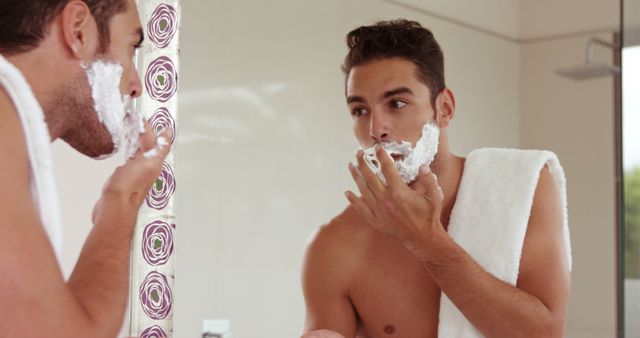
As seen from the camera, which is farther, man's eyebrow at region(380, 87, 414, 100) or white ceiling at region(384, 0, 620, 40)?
white ceiling at region(384, 0, 620, 40)

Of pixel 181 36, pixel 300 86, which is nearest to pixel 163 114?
pixel 181 36

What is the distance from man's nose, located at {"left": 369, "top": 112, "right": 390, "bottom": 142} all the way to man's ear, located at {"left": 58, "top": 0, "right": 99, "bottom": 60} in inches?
15.3

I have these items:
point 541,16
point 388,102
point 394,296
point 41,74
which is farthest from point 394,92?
point 541,16

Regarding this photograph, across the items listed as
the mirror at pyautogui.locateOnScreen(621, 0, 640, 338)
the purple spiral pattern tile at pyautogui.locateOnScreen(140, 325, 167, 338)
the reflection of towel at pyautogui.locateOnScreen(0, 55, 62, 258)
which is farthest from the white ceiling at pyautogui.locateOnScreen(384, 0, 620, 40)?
the reflection of towel at pyautogui.locateOnScreen(0, 55, 62, 258)

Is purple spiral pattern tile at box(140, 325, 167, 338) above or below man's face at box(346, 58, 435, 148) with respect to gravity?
below

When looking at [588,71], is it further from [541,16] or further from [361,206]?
[361,206]

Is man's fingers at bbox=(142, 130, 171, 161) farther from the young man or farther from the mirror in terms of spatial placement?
the mirror

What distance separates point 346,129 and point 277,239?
0.19 meters

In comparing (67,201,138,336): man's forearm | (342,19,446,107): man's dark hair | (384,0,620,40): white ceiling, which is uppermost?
(384,0,620,40): white ceiling

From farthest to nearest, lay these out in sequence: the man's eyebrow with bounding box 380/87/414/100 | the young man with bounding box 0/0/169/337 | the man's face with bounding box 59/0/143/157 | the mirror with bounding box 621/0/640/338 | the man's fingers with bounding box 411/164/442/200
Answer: the mirror with bounding box 621/0/640/338
the man's eyebrow with bounding box 380/87/414/100
the man's fingers with bounding box 411/164/442/200
the man's face with bounding box 59/0/143/157
the young man with bounding box 0/0/169/337

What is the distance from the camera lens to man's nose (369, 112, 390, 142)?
929 mm

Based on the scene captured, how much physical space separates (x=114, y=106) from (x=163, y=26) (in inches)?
14.1

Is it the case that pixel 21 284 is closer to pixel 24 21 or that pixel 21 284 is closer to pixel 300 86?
pixel 24 21

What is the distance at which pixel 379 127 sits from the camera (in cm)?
93
